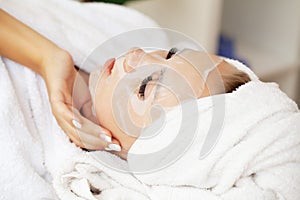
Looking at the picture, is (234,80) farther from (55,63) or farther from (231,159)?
(55,63)

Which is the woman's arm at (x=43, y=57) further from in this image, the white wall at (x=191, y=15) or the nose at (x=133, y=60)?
the white wall at (x=191, y=15)

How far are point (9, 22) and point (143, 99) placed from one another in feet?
1.13

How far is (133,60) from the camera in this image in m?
0.95

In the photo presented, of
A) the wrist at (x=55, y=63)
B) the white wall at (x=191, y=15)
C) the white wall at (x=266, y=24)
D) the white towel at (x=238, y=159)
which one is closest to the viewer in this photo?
the white towel at (x=238, y=159)

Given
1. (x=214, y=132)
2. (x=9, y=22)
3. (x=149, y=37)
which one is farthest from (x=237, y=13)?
(x=214, y=132)

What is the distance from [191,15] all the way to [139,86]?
1004mm

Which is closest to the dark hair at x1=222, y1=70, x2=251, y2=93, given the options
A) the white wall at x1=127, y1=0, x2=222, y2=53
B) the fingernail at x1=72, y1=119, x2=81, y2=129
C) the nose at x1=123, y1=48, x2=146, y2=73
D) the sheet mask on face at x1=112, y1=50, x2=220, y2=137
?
the sheet mask on face at x1=112, y1=50, x2=220, y2=137

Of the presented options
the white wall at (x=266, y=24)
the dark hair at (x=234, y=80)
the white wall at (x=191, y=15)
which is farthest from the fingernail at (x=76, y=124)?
the white wall at (x=266, y=24)

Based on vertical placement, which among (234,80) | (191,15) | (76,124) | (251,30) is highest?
(234,80)

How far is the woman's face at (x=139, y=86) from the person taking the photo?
34.7 inches

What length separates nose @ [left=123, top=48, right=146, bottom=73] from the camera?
36.9 inches

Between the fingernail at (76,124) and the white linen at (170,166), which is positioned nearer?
the white linen at (170,166)

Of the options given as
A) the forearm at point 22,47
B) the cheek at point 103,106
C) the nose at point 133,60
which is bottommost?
the cheek at point 103,106

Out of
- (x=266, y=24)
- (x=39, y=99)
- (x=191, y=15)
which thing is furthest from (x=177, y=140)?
(x=266, y=24)
